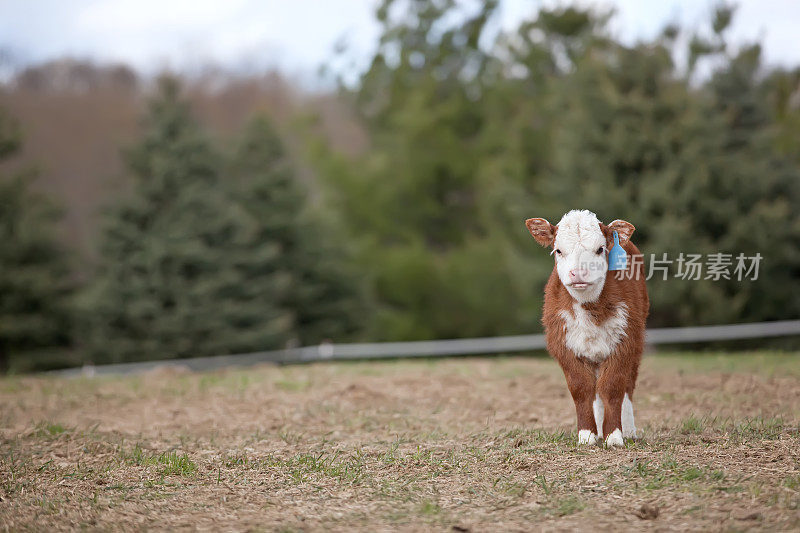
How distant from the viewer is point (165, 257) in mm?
20547

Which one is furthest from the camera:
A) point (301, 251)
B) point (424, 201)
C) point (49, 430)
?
point (424, 201)

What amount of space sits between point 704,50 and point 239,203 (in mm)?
14700

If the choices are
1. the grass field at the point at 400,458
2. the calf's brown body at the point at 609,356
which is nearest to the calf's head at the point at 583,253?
the calf's brown body at the point at 609,356

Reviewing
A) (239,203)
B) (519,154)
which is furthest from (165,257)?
(519,154)

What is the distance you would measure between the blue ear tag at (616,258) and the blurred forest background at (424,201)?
1261 centimetres

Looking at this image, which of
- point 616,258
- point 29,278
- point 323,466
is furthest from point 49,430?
point 29,278

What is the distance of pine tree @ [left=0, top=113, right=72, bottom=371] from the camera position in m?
20.0

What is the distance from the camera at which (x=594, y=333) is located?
562 cm

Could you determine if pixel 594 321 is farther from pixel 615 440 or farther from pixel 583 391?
pixel 615 440

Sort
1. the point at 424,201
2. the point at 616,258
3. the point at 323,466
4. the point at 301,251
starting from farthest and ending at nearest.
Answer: the point at 424,201
the point at 301,251
the point at 616,258
the point at 323,466

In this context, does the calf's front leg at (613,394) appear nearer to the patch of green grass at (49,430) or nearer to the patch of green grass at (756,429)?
the patch of green grass at (756,429)

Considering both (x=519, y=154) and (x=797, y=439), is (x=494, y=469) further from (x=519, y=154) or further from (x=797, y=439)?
(x=519, y=154)

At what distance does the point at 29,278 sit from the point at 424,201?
52.6 ft

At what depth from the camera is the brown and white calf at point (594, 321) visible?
5527mm
